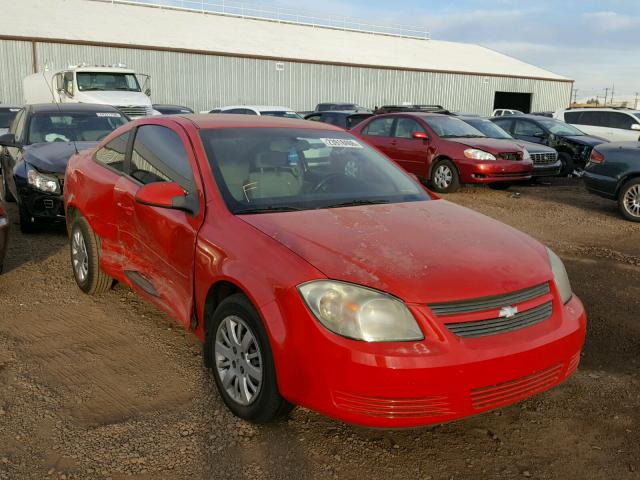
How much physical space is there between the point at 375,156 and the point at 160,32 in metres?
29.8

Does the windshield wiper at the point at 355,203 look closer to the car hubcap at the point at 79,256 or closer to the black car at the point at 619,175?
the car hubcap at the point at 79,256

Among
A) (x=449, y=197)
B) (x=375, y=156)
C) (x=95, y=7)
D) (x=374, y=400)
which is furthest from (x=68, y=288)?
(x=95, y=7)

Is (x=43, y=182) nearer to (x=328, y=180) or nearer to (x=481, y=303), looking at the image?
(x=328, y=180)

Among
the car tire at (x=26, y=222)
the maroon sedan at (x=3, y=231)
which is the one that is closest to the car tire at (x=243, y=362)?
the maroon sedan at (x=3, y=231)

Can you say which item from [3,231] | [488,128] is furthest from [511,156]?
[3,231]

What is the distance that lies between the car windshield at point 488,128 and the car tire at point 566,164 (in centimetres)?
181

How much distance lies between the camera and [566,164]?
561 inches

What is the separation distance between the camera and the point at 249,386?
3.16 metres

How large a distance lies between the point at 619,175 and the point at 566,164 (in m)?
5.13

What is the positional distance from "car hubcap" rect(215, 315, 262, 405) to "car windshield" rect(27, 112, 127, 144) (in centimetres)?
599

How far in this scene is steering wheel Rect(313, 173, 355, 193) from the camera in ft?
12.7

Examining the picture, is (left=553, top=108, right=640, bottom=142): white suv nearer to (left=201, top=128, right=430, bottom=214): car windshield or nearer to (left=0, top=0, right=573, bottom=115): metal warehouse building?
(left=201, top=128, right=430, bottom=214): car windshield

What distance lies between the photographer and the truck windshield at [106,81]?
684 inches

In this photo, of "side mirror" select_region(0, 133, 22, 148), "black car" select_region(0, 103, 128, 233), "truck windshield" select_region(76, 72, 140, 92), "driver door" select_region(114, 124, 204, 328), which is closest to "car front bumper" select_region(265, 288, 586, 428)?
"driver door" select_region(114, 124, 204, 328)
